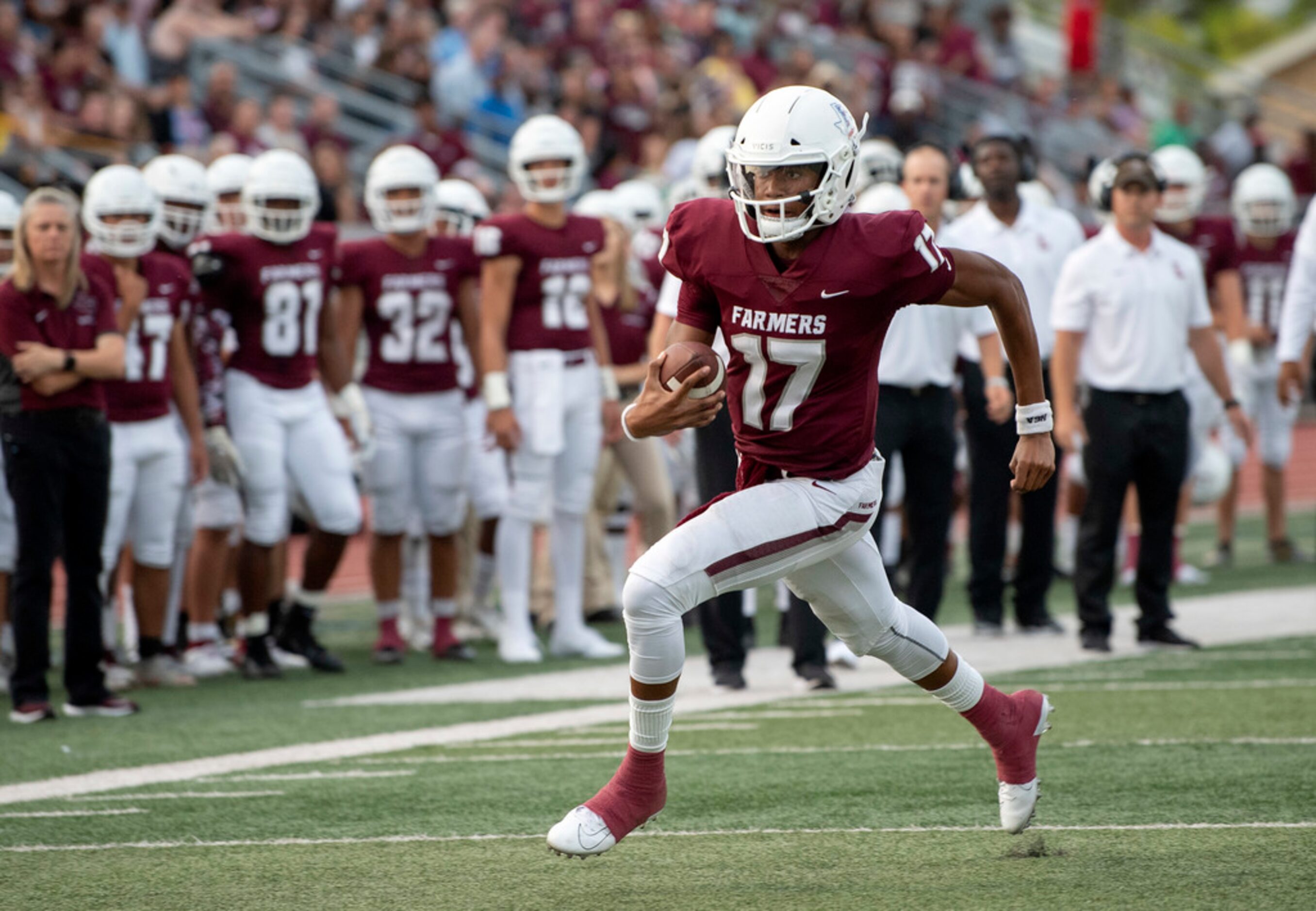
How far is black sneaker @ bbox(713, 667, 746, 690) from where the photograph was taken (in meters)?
7.24

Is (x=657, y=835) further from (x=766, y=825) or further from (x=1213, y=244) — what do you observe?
(x=1213, y=244)

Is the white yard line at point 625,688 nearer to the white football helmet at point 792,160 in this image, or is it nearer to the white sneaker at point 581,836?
the white sneaker at point 581,836

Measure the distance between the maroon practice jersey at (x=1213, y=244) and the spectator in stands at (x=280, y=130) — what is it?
6.01 metres

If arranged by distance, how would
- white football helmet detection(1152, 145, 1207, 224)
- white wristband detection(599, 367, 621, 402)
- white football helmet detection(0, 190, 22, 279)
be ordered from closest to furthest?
white football helmet detection(0, 190, 22, 279) < white wristband detection(599, 367, 621, 402) < white football helmet detection(1152, 145, 1207, 224)

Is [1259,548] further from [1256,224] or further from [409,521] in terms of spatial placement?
[409,521]

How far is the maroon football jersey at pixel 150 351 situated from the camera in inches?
293

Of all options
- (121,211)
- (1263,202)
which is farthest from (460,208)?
(1263,202)

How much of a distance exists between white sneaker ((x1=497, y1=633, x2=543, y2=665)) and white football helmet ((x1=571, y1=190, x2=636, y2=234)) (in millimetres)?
2416

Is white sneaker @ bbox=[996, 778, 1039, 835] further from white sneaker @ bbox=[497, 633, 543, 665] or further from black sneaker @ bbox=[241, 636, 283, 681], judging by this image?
black sneaker @ bbox=[241, 636, 283, 681]

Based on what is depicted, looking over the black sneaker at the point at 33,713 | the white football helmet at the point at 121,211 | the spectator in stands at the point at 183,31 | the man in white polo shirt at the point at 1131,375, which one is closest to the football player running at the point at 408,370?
the white football helmet at the point at 121,211

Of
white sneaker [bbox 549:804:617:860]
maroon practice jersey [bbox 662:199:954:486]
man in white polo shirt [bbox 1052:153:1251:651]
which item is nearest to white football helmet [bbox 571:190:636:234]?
man in white polo shirt [bbox 1052:153:1251:651]

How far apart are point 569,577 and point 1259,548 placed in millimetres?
5457

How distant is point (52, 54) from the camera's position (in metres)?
12.9

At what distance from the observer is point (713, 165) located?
26.1 feet
